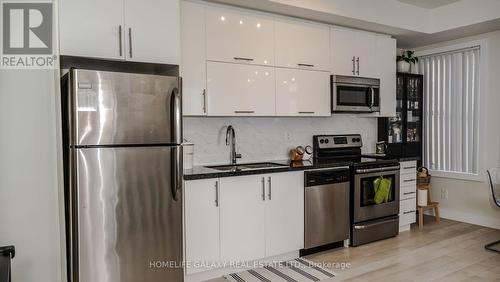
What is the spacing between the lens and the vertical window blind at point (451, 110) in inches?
188

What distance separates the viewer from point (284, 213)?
3.47 metres

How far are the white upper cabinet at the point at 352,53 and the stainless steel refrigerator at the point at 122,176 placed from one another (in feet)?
7.10

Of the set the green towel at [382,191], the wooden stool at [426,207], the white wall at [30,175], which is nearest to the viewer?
the white wall at [30,175]

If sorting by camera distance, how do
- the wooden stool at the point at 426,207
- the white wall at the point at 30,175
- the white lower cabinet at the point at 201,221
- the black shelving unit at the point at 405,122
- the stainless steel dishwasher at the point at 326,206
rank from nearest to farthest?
the white wall at the point at 30,175 < the white lower cabinet at the point at 201,221 < the stainless steel dishwasher at the point at 326,206 < the wooden stool at the point at 426,207 < the black shelving unit at the point at 405,122

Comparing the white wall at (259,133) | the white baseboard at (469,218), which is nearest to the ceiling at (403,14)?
the white wall at (259,133)

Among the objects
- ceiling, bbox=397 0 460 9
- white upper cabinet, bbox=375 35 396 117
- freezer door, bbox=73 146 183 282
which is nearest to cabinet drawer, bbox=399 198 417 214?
white upper cabinet, bbox=375 35 396 117

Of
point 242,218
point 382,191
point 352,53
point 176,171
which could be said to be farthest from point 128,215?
point 352,53

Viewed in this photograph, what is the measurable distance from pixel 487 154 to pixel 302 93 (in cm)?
264

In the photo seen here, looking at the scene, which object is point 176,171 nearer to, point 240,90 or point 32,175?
point 32,175

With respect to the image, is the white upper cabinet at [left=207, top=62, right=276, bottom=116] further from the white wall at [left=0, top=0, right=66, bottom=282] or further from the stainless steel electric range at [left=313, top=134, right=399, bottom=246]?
the white wall at [left=0, top=0, right=66, bottom=282]

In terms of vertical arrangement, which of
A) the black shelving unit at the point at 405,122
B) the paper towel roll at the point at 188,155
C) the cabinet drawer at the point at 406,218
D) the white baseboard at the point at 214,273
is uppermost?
the black shelving unit at the point at 405,122

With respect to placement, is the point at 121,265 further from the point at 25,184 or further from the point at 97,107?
the point at 97,107

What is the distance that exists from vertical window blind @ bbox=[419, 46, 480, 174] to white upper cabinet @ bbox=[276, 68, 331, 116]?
6.79 feet

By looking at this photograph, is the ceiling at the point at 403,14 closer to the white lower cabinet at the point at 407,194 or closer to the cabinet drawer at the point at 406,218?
the white lower cabinet at the point at 407,194
